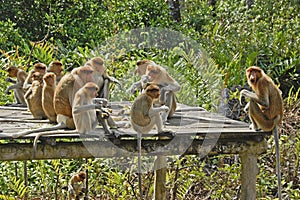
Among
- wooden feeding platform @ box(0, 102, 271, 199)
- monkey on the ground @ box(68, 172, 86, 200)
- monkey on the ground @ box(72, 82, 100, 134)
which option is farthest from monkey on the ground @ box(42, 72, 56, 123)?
monkey on the ground @ box(68, 172, 86, 200)

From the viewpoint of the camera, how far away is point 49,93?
5973 millimetres

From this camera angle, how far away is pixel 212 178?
7.99 metres

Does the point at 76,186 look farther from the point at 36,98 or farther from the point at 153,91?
the point at 153,91

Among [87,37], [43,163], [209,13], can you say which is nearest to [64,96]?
[43,163]

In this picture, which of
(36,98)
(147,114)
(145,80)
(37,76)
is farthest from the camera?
(37,76)

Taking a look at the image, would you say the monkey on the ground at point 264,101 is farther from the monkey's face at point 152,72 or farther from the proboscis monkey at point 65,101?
the proboscis monkey at point 65,101

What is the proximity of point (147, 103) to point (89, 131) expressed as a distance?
1.74 feet

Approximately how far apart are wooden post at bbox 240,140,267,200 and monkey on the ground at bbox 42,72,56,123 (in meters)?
1.78

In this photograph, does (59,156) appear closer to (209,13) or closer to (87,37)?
(87,37)

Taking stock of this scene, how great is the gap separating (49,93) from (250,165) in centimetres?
195

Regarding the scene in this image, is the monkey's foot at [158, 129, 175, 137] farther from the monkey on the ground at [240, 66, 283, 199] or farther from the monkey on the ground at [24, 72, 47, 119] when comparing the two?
the monkey on the ground at [24, 72, 47, 119]

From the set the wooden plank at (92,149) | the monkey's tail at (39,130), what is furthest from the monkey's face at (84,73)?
the wooden plank at (92,149)

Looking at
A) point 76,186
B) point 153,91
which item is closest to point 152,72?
point 153,91

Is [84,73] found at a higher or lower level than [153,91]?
higher
